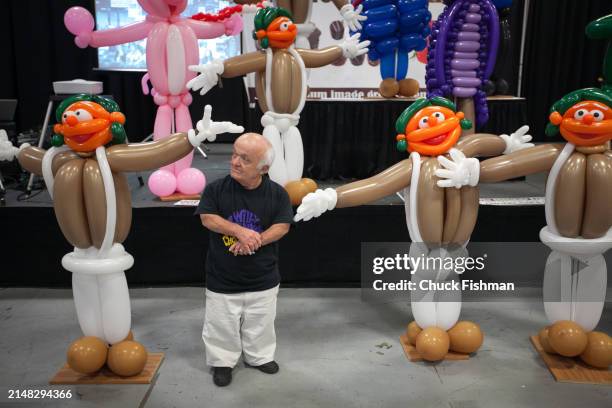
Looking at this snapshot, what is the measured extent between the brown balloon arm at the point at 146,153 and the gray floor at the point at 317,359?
0.84m

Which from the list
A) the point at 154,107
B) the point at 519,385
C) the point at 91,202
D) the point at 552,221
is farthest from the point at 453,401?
the point at 154,107

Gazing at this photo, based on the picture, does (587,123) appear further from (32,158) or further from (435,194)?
(32,158)

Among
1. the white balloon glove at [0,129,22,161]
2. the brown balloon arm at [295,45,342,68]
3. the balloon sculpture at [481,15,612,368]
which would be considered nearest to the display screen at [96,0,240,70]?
the brown balloon arm at [295,45,342,68]

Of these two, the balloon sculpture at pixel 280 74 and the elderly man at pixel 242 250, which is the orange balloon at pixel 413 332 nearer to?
the elderly man at pixel 242 250

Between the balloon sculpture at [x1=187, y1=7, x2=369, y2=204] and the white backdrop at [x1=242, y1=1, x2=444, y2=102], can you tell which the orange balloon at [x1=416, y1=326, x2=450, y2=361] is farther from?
the white backdrop at [x1=242, y1=1, x2=444, y2=102]

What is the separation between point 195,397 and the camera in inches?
88.0

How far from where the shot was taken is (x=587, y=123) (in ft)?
7.29

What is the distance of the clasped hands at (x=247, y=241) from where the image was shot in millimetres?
2113

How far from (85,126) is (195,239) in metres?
1.27

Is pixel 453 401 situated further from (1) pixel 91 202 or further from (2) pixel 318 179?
(2) pixel 318 179

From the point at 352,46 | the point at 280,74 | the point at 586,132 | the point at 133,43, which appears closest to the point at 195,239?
the point at 280,74

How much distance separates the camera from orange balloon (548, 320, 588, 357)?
235 centimetres

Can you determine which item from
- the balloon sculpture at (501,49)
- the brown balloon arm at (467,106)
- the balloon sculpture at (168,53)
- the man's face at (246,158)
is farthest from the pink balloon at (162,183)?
the balloon sculpture at (501,49)

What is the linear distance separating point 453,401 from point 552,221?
812 millimetres
